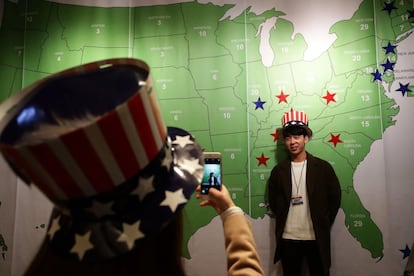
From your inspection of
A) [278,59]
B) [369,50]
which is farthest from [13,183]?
[369,50]

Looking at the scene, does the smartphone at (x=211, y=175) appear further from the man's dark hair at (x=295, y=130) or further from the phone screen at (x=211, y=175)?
the man's dark hair at (x=295, y=130)

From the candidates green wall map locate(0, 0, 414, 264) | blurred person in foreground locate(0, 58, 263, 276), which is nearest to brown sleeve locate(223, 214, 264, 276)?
blurred person in foreground locate(0, 58, 263, 276)

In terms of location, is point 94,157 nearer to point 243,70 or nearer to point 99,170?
point 99,170

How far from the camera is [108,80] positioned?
65 centimetres

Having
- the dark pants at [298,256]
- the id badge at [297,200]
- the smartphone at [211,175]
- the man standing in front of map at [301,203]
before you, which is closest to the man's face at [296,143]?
the man standing in front of map at [301,203]

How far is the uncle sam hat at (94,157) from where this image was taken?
22.0 inches

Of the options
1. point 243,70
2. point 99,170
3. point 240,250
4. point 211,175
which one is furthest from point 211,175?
point 243,70

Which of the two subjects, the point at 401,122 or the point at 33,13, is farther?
the point at 33,13

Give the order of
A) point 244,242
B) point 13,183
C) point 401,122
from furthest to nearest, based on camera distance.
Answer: point 13,183
point 401,122
point 244,242

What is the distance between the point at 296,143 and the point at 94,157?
2326mm

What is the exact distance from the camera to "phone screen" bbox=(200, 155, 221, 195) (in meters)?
1.20

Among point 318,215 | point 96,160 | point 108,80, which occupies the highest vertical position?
point 108,80

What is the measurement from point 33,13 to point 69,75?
3.09m

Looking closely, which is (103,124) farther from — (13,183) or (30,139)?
(13,183)
